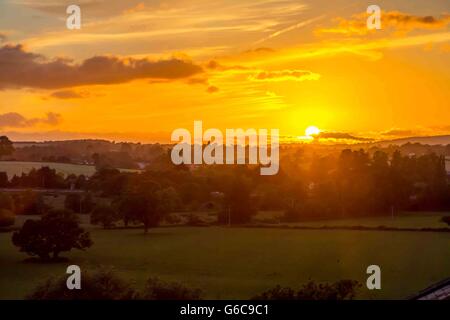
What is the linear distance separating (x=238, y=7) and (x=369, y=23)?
2.22m

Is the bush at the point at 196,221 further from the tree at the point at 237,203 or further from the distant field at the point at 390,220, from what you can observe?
the distant field at the point at 390,220

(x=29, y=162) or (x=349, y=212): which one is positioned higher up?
(x=29, y=162)

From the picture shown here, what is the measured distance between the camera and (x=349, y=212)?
17.1m

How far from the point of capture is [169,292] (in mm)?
8227

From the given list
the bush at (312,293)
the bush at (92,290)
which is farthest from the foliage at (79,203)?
the bush at (312,293)

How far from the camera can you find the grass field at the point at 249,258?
10.7m

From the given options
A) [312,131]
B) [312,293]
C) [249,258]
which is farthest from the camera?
[249,258]

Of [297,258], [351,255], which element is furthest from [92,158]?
[351,255]

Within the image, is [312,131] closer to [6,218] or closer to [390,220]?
[390,220]

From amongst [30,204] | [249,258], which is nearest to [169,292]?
[249,258]

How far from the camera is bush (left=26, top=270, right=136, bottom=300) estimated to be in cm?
812

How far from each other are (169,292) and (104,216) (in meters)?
6.64

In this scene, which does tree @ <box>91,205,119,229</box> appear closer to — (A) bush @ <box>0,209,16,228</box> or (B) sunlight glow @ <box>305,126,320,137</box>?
(A) bush @ <box>0,209,16,228</box>
